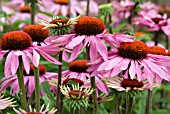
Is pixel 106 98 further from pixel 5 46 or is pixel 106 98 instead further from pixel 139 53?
pixel 5 46

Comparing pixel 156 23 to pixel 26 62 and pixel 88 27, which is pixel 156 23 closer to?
pixel 88 27

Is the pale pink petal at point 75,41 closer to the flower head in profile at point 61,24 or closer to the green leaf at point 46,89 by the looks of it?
the flower head in profile at point 61,24

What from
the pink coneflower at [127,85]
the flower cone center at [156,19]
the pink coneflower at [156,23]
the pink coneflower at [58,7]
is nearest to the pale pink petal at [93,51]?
the pink coneflower at [127,85]

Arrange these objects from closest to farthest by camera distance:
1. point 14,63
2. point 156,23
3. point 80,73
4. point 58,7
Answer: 1. point 14,63
2. point 80,73
3. point 156,23
4. point 58,7

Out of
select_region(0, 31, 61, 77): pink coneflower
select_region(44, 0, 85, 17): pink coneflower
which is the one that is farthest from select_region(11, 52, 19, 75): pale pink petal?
select_region(44, 0, 85, 17): pink coneflower

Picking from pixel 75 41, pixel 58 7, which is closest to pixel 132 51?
pixel 75 41

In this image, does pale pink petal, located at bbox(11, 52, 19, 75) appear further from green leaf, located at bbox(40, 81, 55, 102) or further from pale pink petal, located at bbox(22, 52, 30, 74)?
green leaf, located at bbox(40, 81, 55, 102)
